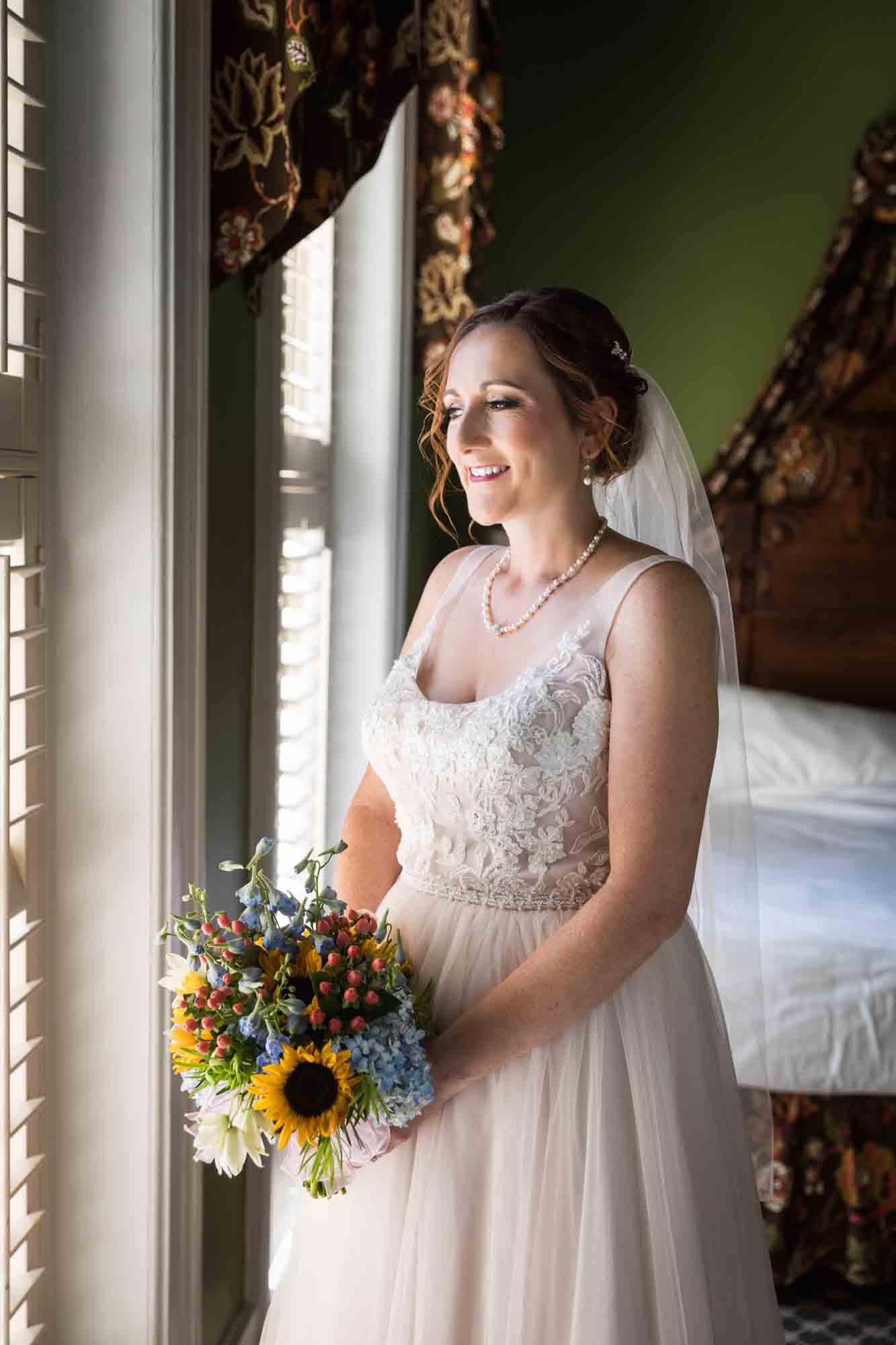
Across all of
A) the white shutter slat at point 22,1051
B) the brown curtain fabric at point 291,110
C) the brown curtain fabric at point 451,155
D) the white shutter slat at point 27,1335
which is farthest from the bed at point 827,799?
the brown curtain fabric at point 451,155

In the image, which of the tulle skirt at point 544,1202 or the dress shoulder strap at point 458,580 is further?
the dress shoulder strap at point 458,580

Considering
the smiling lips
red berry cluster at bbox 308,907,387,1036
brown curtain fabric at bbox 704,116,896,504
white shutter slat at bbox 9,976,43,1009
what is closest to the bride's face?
the smiling lips

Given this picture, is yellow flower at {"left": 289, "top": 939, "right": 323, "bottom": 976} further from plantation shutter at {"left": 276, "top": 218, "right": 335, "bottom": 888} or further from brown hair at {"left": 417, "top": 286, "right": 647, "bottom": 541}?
plantation shutter at {"left": 276, "top": 218, "right": 335, "bottom": 888}

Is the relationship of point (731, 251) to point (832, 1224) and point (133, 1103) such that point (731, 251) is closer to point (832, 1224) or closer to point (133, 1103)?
point (832, 1224)

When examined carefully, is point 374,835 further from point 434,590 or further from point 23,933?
point 23,933

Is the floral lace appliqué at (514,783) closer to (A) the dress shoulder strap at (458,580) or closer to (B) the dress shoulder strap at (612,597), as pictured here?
(B) the dress shoulder strap at (612,597)

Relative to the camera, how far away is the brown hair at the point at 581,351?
151 cm

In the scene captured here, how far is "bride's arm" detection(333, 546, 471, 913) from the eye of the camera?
169 centimetres

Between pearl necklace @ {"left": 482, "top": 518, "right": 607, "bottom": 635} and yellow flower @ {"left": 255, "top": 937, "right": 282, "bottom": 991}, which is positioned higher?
pearl necklace @ {"left": 482, "top": 518, "right": 607, "bottom": 635}

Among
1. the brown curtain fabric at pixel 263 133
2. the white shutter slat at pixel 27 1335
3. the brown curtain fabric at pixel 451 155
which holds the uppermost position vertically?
the brown curtain fabric at pixel 451 155

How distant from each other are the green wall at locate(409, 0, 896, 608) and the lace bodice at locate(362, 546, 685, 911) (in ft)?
8.04

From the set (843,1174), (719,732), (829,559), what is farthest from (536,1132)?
(829,559)

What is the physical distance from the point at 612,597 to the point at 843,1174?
1.68 metres

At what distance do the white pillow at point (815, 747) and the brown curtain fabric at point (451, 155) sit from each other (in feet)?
5.20
